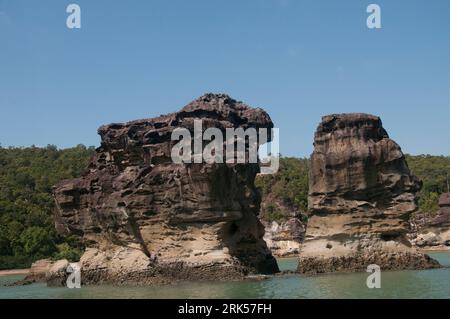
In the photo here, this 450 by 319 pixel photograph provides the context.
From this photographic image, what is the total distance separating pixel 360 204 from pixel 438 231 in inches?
1373

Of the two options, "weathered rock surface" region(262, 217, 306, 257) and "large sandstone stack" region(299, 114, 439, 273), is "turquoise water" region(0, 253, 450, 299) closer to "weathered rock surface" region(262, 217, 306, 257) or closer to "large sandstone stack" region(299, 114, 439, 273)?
"large sandstone stack" region(299, 114, 439, 273)

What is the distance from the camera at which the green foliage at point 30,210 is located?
2239 inches

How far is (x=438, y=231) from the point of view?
209 feet

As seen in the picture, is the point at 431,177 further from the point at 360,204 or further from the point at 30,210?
the point at 360,204

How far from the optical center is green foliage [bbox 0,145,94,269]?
5688 cm

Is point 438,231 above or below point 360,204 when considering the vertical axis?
below

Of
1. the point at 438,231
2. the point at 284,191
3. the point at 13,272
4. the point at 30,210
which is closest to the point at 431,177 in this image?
the point at 284,191

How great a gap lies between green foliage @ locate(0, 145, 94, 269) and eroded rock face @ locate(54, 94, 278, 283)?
22.1 metres

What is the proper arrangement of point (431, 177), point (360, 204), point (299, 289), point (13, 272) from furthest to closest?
1. point (431, 177)
2. point (13, 272)
3. point (360, 204)
4. point (299, 289)

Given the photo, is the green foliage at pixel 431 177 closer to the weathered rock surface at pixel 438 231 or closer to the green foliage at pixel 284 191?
the weathered rock surface at pixel 438 231

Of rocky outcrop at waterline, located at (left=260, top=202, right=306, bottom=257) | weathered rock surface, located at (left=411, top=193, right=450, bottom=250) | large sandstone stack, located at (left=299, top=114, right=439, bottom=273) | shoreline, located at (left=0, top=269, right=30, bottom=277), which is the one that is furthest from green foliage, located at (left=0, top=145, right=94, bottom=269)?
weathered rock surface, located at (left=411, top=193, right=450, bottom=250)

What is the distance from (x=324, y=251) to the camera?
32.1m

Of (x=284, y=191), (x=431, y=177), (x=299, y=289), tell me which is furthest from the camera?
(x=431, y=177)
